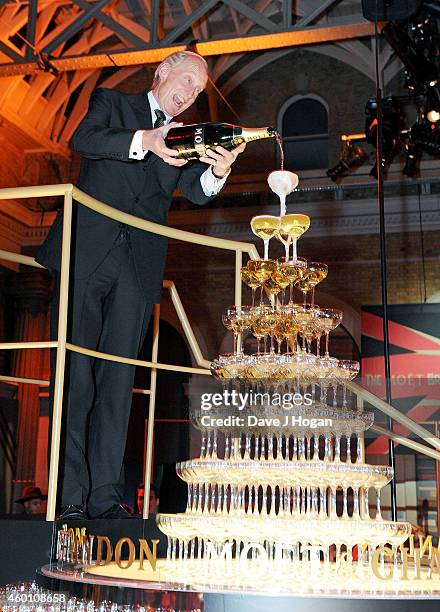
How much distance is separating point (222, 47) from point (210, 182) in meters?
3.21

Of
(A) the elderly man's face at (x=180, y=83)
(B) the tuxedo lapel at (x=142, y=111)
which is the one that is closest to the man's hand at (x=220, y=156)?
(A) the elderly man's face at (x=180, y=83)

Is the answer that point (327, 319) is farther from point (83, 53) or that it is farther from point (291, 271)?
point (83, 53)

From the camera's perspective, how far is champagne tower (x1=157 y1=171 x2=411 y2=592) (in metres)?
2.08

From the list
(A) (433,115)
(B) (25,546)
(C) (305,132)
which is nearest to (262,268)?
(B) (25,546)

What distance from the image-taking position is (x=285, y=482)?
219 centimetres

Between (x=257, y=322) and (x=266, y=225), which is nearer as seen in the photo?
(x=257, y=322)

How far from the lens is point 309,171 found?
37.6 feet

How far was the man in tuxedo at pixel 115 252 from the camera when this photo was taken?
2828 mm

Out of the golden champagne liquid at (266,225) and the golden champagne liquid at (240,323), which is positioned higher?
the golden champagne liquid at (266,225)

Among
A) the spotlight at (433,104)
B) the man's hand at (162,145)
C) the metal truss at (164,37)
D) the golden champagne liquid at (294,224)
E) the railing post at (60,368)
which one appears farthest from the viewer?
the spotlight at (433,104)

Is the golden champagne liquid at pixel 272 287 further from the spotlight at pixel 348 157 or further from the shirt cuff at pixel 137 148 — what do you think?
the spotlight at pixel 348 157

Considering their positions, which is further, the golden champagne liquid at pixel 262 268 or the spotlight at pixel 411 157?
the spotlight at pixel 411 157

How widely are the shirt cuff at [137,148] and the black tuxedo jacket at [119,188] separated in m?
0.06

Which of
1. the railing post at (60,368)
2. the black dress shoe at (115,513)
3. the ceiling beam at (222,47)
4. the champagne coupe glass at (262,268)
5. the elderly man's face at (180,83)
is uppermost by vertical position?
the ceiling beam at (222,47)
